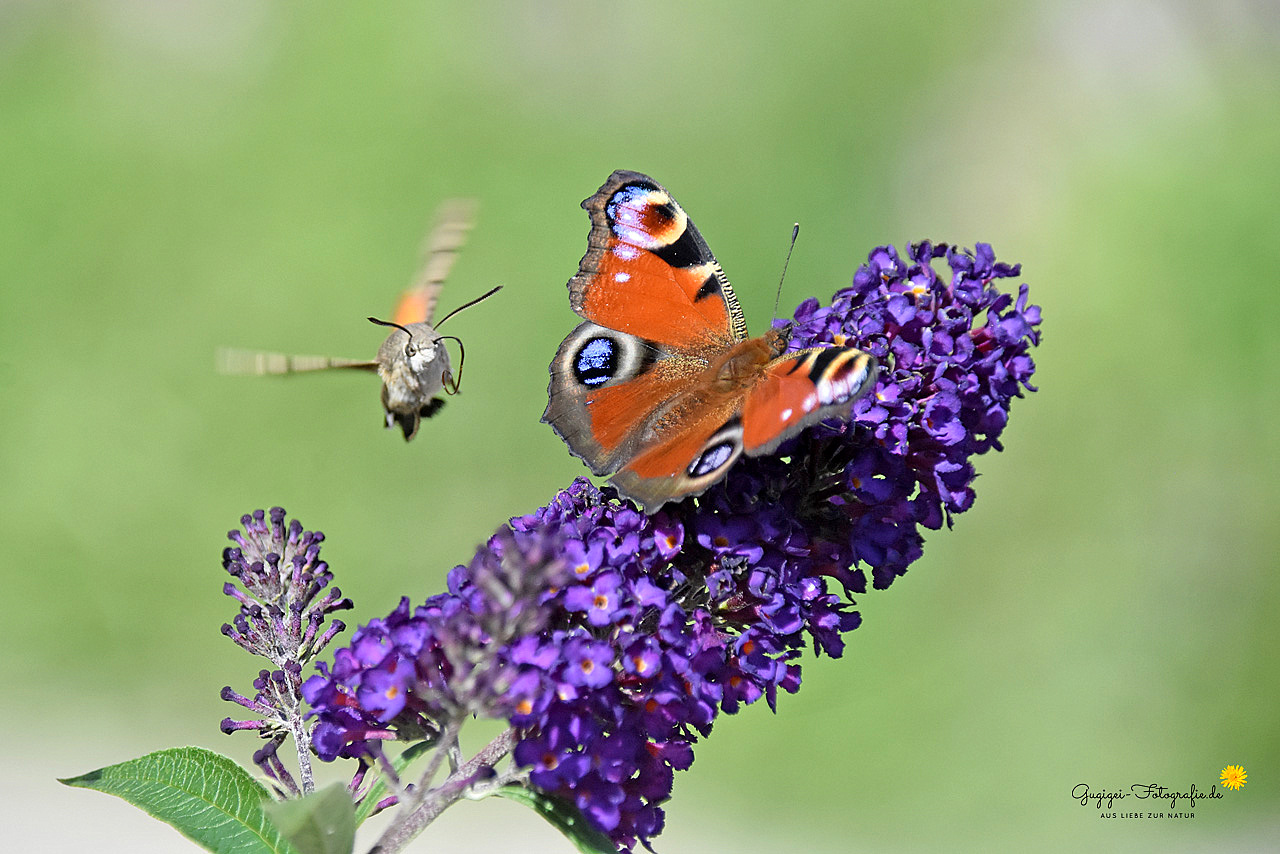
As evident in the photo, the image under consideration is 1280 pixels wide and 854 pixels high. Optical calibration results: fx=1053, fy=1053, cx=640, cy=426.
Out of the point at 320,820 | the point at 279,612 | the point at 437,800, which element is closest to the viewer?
the point at 320,820

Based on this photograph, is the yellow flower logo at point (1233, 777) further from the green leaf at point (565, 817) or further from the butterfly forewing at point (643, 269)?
the green leaf at point (565, 817)

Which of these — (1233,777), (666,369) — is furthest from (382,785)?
(1233,777)

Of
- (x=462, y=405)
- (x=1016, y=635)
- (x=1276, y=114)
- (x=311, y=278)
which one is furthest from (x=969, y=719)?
(x=311, y=278)

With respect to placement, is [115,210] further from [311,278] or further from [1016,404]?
[1016,404]

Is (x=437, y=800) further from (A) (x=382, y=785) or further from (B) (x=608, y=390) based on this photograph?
(B) (x=608, y=390)

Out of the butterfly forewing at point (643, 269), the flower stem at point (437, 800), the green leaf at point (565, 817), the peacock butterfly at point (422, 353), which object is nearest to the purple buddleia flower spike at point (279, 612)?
the flower stem at point (437, 800)
